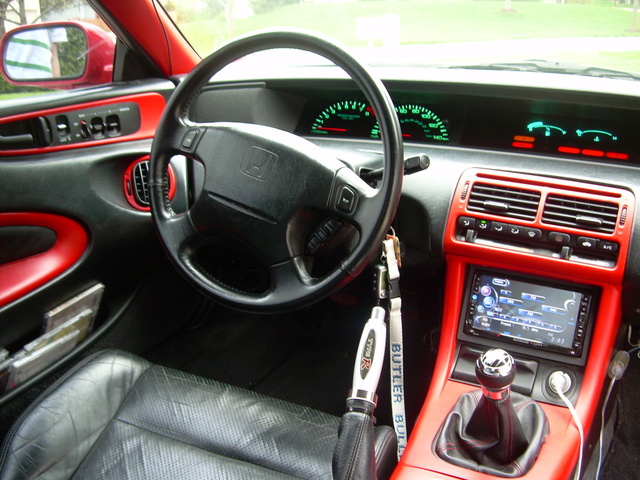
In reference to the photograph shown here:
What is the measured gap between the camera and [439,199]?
5.23ft

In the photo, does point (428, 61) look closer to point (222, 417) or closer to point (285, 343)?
point (285, 343)

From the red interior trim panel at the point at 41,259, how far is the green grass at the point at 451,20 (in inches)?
29.0

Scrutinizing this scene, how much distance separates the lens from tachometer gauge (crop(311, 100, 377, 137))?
6.30 ft

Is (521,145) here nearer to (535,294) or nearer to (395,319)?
(535,294)

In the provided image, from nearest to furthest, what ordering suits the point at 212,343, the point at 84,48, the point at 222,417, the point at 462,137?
1. the point at 222,417
2. the point at 462,137
3. the point at 84,48
4. the point at 212,343

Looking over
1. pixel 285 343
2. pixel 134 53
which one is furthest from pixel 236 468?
pixel 134 53

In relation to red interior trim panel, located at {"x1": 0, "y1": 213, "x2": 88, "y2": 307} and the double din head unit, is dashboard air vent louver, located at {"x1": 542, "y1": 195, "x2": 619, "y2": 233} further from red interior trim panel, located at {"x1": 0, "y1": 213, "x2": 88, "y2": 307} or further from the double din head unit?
red interior trim panel, located at {"x1": 0, "y1": 213, "x2": 88, "y2": 307}

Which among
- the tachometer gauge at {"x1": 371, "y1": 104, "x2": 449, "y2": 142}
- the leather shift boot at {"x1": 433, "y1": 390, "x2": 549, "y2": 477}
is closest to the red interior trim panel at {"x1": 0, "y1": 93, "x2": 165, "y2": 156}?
the tachometer gauge at {"x1": 371, "y1": 104, "x2": 449, "y2": 142}

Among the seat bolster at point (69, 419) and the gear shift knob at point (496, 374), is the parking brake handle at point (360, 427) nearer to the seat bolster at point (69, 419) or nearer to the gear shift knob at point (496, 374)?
the gear shift knob at point (496, 374)

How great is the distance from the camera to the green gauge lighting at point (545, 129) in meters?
1.67

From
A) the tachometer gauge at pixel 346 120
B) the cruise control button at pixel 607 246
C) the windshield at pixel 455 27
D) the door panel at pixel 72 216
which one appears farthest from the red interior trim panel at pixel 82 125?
the cruise control button at pixel 607 246

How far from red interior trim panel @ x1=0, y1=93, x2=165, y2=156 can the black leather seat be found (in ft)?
1.94

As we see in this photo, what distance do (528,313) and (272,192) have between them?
28.7 inches

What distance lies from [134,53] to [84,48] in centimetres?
15
